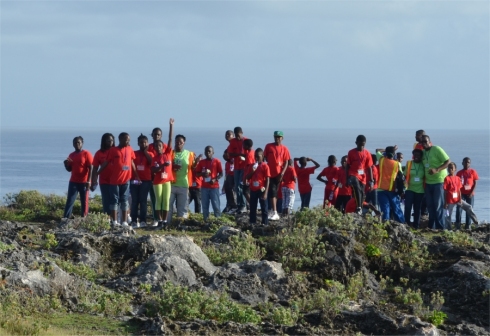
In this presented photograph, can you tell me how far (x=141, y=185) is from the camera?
61.7 ft

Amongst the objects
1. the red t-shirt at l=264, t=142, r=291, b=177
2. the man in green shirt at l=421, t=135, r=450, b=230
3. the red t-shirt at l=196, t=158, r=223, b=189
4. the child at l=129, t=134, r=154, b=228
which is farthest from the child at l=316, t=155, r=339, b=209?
the child at l=129, t=134, r=154, b=228

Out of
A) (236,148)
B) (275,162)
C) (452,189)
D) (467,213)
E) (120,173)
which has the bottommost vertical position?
(467,213)

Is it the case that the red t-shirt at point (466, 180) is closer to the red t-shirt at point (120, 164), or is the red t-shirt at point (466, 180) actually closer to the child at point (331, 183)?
the child at point (331, 183)

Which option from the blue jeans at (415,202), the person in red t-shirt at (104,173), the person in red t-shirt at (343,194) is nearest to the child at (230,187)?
the person in red t-shirt at (343,194)

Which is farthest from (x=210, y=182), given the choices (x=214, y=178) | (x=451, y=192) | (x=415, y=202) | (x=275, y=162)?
(x=451, y=192)

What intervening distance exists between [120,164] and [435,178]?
6.12m

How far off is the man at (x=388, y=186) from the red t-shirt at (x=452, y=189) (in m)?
1.49

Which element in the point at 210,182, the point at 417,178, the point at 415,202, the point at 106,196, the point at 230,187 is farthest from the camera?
the point at 230,187

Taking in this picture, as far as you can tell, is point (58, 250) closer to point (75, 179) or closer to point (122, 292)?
point (122, 292)

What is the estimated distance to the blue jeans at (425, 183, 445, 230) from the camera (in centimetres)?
1891

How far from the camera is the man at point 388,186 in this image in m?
19.9

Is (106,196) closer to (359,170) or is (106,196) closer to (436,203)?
(359,170)

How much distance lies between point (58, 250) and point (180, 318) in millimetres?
3647

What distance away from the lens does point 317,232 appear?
1536cm
